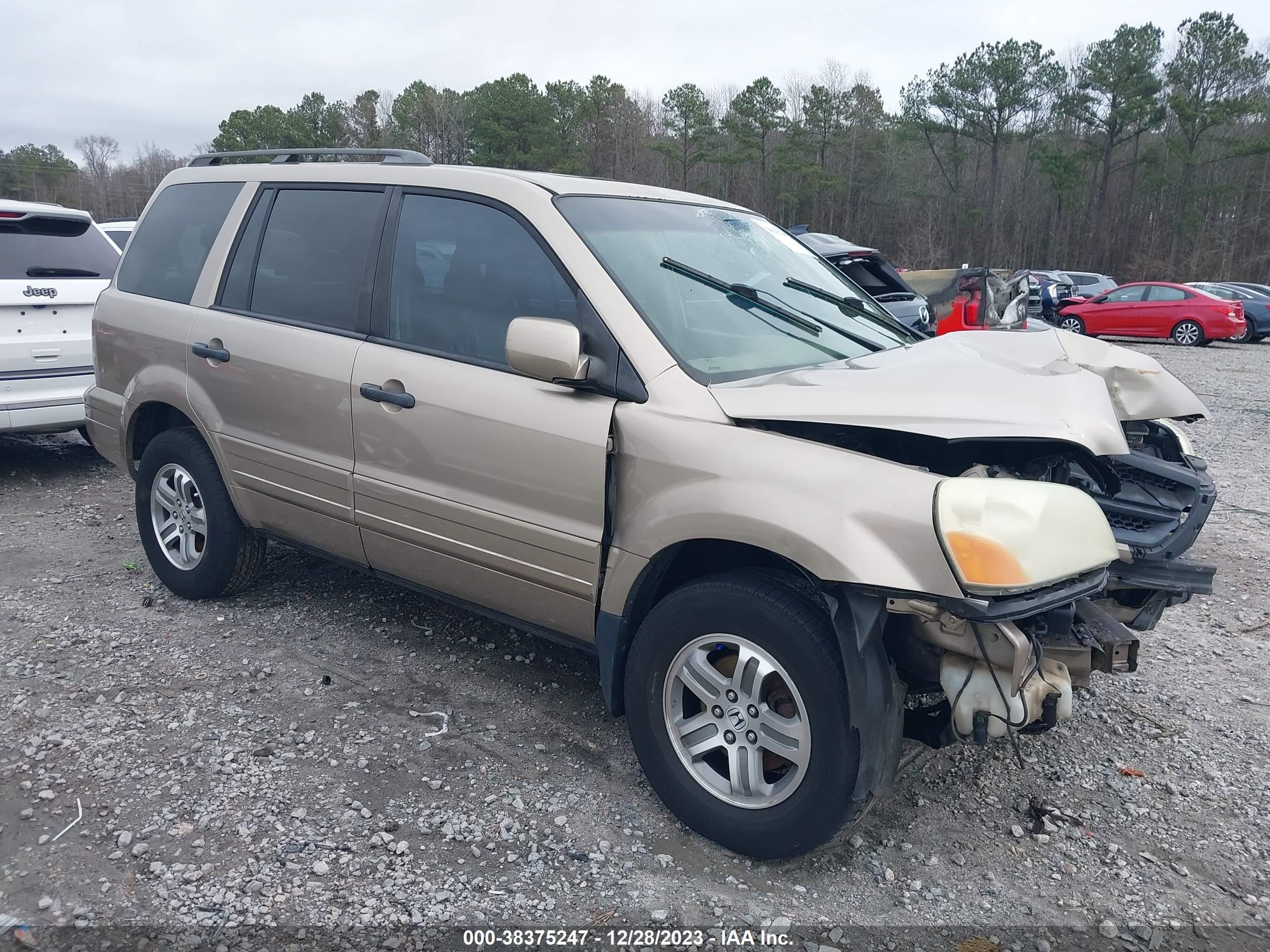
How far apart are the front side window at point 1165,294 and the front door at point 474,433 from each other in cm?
2257

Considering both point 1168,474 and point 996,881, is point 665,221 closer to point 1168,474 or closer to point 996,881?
point 1168,474

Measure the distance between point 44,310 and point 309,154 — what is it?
130 inches

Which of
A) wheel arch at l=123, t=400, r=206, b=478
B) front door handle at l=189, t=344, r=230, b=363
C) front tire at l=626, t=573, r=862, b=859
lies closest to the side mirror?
front tire at l=626, t=573, r=862, b=859

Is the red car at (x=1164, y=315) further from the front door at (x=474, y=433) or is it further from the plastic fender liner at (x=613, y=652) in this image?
the plastic fender liner at (x=613, y=652)

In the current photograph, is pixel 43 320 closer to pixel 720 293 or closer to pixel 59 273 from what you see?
pixel 59 273

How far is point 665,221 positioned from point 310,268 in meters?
1.50

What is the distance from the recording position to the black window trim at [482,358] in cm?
284

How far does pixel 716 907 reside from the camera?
8.23 feet

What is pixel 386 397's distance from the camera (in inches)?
132

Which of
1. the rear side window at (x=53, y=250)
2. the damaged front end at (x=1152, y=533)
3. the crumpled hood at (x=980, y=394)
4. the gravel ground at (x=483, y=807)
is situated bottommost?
the gravel ground at (x=483, y=807)

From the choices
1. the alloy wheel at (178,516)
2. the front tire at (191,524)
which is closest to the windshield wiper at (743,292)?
the front tire at (191,524)

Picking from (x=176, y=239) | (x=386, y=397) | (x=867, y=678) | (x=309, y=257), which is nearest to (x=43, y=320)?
(x=176, y=239)

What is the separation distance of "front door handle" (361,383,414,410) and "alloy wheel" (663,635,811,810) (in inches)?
53.8

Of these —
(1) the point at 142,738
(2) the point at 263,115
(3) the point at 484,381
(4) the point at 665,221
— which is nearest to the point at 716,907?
(3) the point at 484,381
